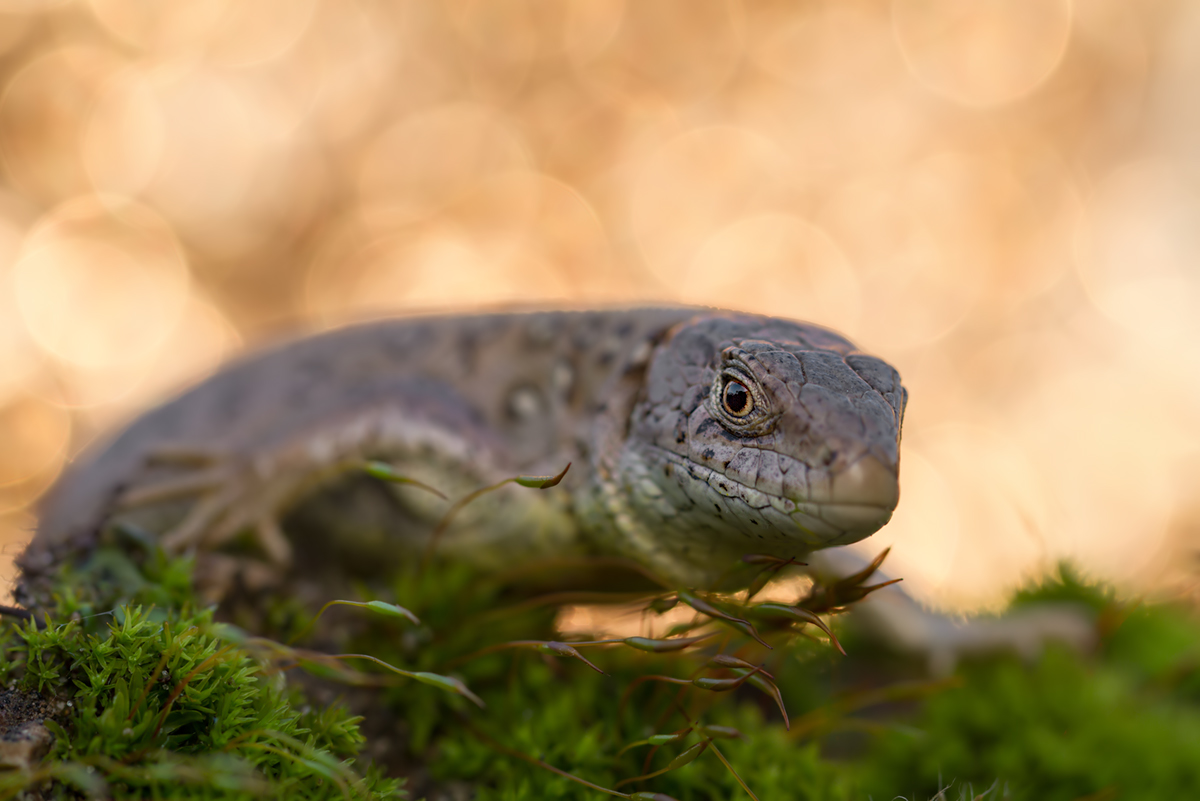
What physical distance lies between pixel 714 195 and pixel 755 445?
476 inches

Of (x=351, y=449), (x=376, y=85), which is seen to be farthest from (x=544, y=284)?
(x=351, y=449)

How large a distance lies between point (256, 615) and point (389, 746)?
616 mm

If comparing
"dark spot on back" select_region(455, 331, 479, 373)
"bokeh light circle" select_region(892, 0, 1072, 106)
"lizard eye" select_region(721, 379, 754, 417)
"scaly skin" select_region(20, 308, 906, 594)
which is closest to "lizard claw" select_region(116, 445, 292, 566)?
"scaly skin" select_region(20, 308, 906, 594)

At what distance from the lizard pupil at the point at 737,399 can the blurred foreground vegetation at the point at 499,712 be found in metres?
0.60

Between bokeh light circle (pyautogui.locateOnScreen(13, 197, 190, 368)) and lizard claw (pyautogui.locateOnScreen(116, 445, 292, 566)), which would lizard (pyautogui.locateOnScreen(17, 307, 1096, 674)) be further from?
bokeh light circle (pyautogui.locateOnScreen(13, 197, 190, 368))

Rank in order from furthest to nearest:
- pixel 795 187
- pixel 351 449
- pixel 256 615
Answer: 1. pixel 795 187
2. pixel 351 449
3. pixel 256 615

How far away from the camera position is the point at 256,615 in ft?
7.99

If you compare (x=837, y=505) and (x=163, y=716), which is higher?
(x=837, y=505)

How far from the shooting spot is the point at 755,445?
6.95ft

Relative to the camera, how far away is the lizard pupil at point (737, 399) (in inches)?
84.9

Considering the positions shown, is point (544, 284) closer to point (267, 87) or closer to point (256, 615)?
point (267, 87)

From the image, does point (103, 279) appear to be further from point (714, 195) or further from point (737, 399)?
point (737, 399)

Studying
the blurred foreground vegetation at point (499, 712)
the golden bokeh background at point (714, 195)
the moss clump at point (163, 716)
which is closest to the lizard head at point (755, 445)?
the blurred foreground vegetation at point (499, 712)

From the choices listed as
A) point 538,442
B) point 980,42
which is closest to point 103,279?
point 538,442
